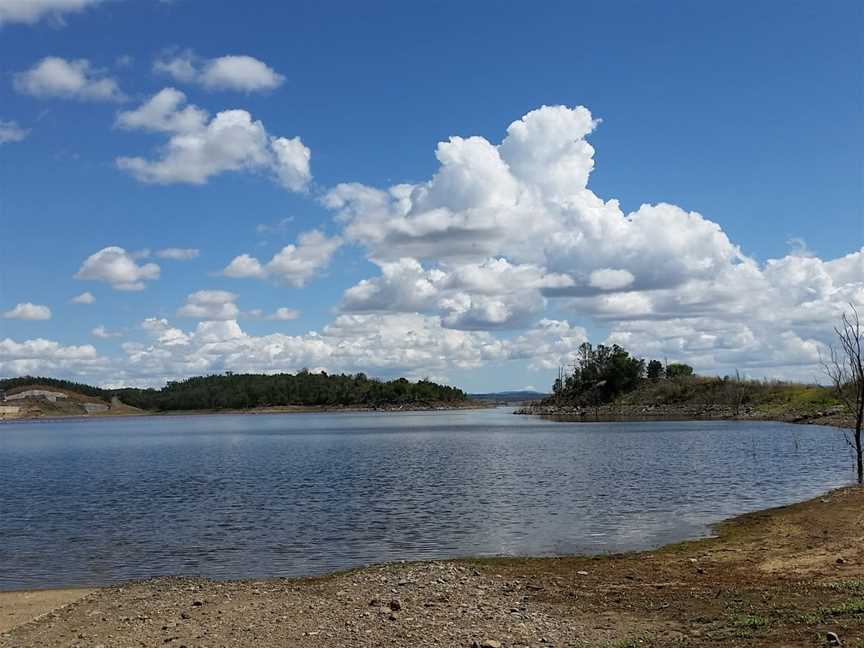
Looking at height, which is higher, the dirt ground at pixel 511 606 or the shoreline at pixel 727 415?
the shoreline at pixel 727 415

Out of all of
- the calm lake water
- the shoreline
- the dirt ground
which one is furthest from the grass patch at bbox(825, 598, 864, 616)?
the shoreline

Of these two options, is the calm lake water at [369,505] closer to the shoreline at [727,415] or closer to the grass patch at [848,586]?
the grass patch at [848,586]

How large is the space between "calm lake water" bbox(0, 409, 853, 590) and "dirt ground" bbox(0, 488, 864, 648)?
4672mm

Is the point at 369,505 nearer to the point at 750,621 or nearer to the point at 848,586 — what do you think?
the point at 848,586

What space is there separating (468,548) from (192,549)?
10.9m

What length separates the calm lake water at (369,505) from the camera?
92.4ft

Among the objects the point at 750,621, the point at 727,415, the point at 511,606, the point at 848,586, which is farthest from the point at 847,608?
the point at 727,415

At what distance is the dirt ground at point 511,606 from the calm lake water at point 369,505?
467 centimetres

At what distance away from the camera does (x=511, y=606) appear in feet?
58.1

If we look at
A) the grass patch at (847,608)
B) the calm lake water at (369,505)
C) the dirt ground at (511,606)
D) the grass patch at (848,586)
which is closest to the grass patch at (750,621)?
the dirt ground at (511,606)

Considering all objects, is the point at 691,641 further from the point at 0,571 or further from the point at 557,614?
the point at 0,571

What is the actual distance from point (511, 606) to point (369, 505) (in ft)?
78.5

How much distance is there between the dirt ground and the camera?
1473 centimetres

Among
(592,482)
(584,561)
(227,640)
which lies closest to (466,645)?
(227,640)
